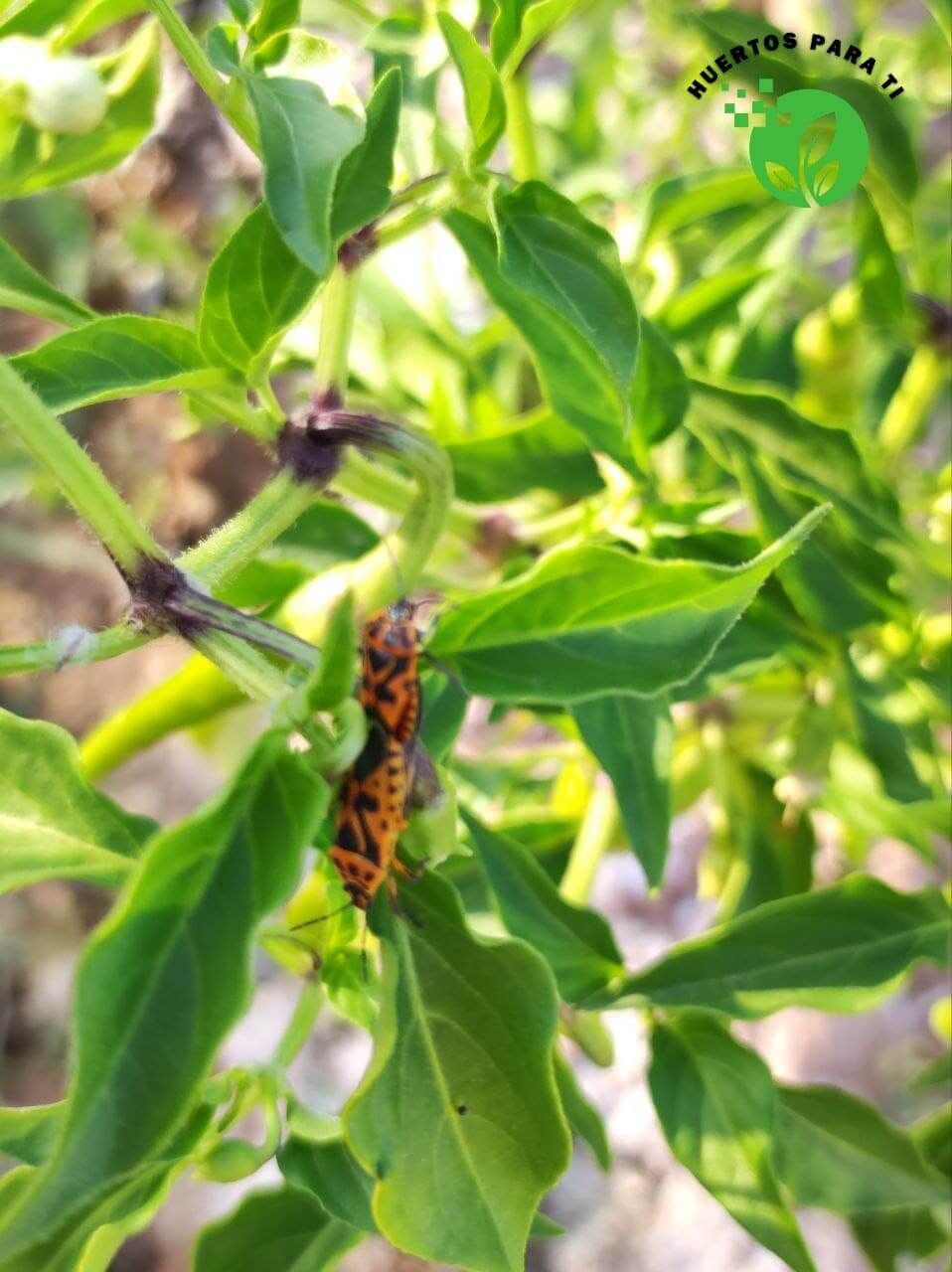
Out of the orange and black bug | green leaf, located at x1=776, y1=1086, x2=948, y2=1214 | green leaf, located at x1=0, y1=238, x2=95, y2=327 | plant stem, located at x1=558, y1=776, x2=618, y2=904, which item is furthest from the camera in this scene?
plant stem, located at x1=558, y1=776, x2=618, y2=904

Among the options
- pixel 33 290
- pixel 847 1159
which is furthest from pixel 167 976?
pixel 847 1159

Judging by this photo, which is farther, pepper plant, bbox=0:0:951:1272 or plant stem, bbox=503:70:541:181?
plant stem, bbox=503:70:541:181

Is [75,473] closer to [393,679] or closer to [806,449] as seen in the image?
[393,679]

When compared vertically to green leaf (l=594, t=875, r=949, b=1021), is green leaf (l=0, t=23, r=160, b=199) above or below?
above

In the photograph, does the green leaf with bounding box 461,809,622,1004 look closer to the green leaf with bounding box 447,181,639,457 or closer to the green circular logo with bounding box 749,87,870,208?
the green leaf with bounding box 447,181,639,457

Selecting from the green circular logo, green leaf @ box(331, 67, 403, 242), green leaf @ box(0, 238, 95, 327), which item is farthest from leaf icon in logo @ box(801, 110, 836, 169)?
green leaf @ box(0, 238, 95, 327)

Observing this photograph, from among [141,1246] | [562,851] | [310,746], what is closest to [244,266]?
[310,746]

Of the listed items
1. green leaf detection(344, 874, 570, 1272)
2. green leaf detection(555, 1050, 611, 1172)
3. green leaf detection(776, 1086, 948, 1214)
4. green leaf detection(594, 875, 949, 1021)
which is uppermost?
green leaf detection(344, 874, 570, 1272)

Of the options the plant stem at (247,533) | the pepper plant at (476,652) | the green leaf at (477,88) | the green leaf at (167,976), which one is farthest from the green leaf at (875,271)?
the green leaf at (167,976)
